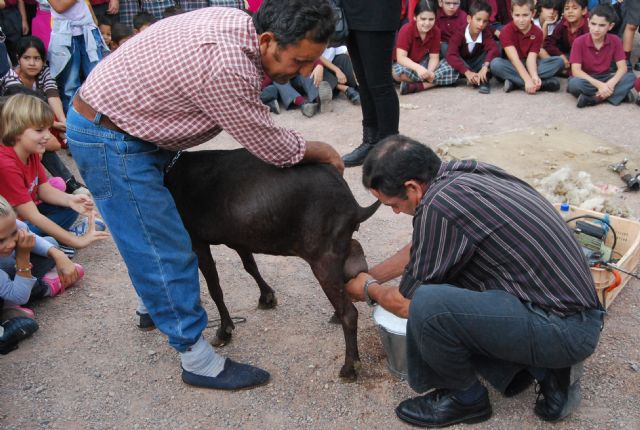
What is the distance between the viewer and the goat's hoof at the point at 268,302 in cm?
396

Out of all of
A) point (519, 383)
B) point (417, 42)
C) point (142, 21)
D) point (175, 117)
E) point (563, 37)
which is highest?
point (175, 117)

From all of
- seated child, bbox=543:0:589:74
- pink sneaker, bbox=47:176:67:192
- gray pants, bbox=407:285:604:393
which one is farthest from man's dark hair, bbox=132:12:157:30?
gray pants, bbox=407:285:604:393

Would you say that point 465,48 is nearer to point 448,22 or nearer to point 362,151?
point 448,22

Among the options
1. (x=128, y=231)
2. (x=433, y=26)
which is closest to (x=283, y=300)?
(x=128, y=231)

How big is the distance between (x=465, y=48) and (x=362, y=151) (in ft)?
11.6

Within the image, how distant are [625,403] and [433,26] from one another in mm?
6302

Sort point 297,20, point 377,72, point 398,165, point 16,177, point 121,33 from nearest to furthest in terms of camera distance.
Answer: point 297,20, point 398,165, point 16,177, point 377,72, point 121,33

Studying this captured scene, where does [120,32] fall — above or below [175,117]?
below

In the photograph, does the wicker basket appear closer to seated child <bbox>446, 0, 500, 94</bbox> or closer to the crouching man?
the crouching man

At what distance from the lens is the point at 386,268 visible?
3268mm

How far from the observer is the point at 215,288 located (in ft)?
11.5

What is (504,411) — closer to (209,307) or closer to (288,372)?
(288,372)

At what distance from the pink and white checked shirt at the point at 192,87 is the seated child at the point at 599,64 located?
561cm

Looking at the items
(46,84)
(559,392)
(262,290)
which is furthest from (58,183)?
(559,392)
